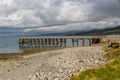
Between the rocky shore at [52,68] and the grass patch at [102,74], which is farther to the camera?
the rocky shore at [52,68]

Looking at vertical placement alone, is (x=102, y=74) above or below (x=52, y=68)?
above

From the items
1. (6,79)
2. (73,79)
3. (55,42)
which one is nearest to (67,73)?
(73,79)

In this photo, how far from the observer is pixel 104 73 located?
1681 cm

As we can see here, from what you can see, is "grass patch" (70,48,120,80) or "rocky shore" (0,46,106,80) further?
"rocky shore" (0,46,106,80)

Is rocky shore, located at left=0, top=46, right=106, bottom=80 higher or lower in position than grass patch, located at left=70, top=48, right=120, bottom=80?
lower

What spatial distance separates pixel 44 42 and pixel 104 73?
100995mm

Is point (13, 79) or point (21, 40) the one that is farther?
point (21, 40)

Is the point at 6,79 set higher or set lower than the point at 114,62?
lower

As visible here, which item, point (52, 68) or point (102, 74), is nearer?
point (102, 74)

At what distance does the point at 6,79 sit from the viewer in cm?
2197

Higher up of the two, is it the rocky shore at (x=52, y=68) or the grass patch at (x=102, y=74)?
the grass patch at (x=102, y=74)

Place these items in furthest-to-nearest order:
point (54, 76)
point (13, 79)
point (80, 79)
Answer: point (13, 79), point (54, 76), point (80, 79)

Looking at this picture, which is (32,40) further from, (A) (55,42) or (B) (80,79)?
(B) (80,79)

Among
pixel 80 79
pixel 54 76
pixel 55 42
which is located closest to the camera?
pixel 80 79
